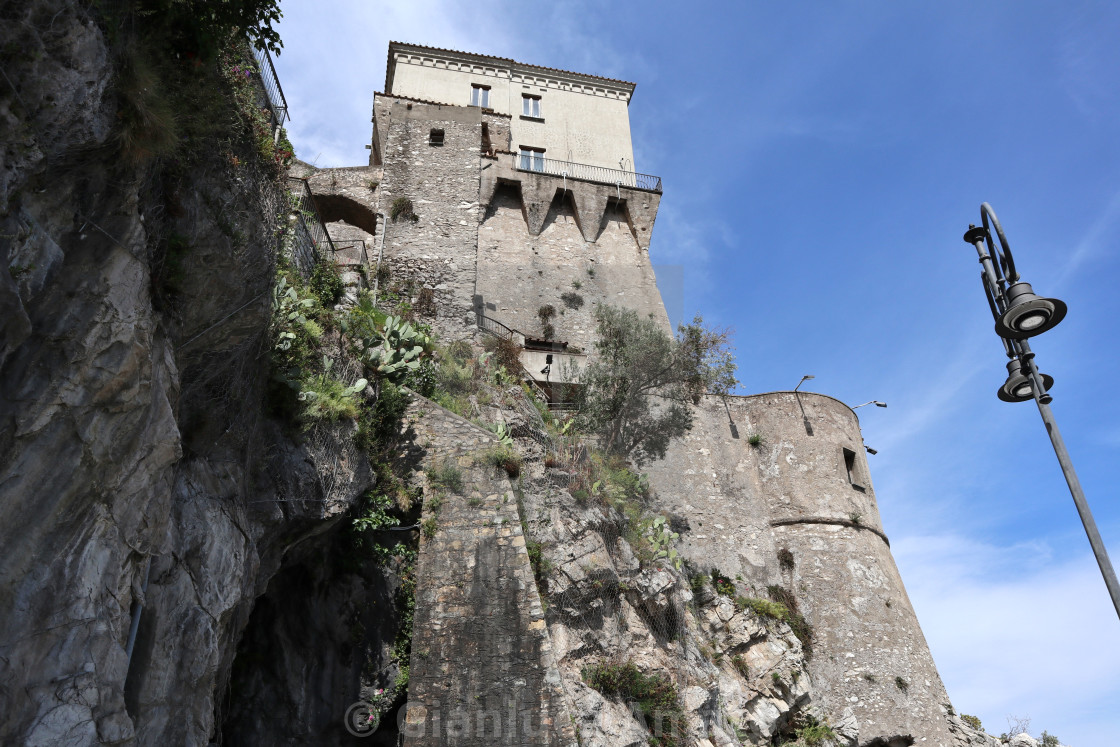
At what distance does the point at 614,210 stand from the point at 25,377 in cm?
2188

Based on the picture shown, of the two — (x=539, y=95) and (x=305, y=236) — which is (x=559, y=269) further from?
(x=305, y=236)

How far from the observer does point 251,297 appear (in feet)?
24.2

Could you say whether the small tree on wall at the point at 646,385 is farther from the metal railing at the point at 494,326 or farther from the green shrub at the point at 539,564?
the green shrub at the point at 539,564

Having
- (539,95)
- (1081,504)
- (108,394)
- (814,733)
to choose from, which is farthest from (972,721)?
(539,95)

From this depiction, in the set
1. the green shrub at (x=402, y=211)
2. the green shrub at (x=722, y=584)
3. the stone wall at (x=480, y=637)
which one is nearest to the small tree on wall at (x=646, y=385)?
the green shrub at (x=722, y=584)

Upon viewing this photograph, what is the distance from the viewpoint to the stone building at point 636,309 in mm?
17141

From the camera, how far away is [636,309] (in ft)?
75.3

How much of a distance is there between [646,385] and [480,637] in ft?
37.2

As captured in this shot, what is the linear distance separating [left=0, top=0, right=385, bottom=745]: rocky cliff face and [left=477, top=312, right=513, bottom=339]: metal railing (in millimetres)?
12579

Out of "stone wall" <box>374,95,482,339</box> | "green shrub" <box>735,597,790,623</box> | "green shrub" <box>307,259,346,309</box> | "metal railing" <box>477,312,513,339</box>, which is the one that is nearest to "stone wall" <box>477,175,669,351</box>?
"metal railing" <box>477,312,513,339</box>

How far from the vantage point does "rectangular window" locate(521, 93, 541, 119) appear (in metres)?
27.3

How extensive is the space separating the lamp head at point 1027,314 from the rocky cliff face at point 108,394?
6.83m

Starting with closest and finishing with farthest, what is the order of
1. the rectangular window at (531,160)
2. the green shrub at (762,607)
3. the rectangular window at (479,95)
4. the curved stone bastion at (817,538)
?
the green shrub at (762,607) < the curved stone bastion at (817,538) < the rectangular window at (531,160) < the rectangular window at (479,95)

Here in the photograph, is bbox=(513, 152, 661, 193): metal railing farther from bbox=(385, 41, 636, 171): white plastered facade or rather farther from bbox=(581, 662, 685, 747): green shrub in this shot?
bbox=(581, 662, 685, 747): green shrub
